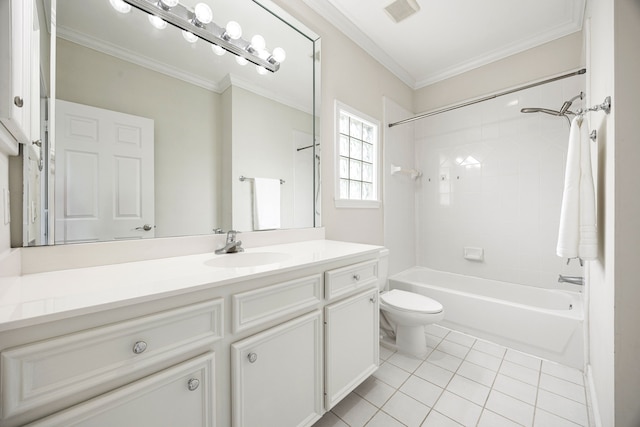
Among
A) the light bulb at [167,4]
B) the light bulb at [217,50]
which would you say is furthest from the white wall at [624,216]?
the light bulb at [167,4]

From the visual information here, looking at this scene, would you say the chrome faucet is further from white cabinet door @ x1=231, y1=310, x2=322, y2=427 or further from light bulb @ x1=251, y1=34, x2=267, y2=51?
light bulb @ x1=251, y1=34, x2=267, y2=51

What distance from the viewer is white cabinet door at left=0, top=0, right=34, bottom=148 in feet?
1.88

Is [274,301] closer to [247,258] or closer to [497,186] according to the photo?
[247,258]

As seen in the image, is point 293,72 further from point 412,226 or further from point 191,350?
point 412,226

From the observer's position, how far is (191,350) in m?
0.77

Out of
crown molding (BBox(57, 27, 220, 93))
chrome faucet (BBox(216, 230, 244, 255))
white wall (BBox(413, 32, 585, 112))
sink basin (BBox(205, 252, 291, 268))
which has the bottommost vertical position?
sink basin (BBox(205, 252, 291, 268))

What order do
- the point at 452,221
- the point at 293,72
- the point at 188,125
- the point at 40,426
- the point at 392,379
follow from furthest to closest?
the point at 452,221 < the point at 293,72 < the point at 392,379 < the point at 188,125 < the point at 40,426

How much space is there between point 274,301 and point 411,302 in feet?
4.34

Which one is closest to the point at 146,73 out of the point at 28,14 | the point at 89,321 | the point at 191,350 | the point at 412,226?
the point at 28,14

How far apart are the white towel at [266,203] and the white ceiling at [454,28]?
1.38 meters

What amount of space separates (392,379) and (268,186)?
1487 millimetres

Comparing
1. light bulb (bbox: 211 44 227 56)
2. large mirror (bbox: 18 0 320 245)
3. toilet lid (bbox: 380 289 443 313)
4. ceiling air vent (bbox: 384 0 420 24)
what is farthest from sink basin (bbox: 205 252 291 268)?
ceiling air vent (bbox: 384 0 420 24)

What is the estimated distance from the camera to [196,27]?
1317 mm

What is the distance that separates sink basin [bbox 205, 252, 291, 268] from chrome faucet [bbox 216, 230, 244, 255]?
34 mm
